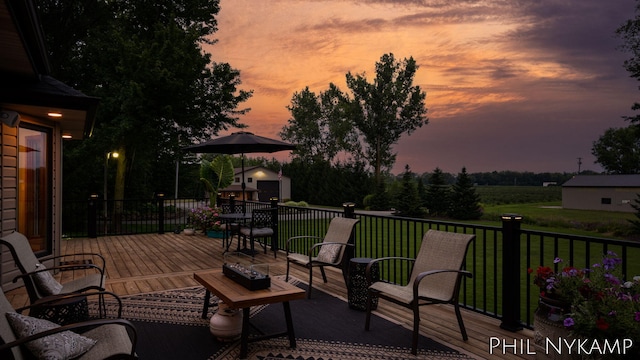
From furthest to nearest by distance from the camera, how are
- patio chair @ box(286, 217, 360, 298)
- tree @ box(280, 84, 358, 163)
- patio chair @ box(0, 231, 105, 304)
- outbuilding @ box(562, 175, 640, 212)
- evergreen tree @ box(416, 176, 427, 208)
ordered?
1. tree @ box(280, 84, 358, 163)
2. outbuilding @ box(562, 175, 640, 212)
3. evergreen tree @ box(416, 176, 427, 208)
4. patio chair @ box(286, 217, 360, 298)
5. patio chair @ box(0, 231, 105, 304)

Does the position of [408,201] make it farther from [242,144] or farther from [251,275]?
[251,275]

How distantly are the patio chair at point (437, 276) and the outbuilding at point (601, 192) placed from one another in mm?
40366

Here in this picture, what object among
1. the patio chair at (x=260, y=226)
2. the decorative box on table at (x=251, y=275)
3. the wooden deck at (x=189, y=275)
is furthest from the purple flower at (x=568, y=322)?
the patio chair at (x=260, y=226)

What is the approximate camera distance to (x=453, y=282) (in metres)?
3.54

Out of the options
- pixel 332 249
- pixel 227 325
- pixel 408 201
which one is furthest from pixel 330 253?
pixel 408 201

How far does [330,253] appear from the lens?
511 cm

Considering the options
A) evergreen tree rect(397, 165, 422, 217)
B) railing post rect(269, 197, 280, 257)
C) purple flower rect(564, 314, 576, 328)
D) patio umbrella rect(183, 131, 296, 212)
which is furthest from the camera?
evergreen tree rect(397, 165, 422, 217)

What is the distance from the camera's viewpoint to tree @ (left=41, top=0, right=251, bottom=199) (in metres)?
12.1

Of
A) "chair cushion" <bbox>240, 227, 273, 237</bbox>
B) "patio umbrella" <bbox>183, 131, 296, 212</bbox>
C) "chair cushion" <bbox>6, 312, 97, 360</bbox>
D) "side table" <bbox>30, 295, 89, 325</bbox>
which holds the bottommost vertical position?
"side table" <bbox>30, 295, 89, 325</bbox>

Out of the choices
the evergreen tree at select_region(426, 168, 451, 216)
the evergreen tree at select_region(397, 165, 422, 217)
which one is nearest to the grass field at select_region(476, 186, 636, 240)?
the evergreen tree at select_region(426, 168, 451, 216)

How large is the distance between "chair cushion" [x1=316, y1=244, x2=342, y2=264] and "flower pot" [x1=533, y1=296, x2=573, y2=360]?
259 cm

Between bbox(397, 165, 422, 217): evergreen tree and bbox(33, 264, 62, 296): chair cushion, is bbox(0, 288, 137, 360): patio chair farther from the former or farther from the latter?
bbox(397, 165, 422, 217): evergreen tree

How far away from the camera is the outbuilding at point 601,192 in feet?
120

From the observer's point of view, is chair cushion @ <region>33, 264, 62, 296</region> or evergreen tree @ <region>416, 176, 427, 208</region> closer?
chair cushion @ <region>33, 264, 62, 296</region>
